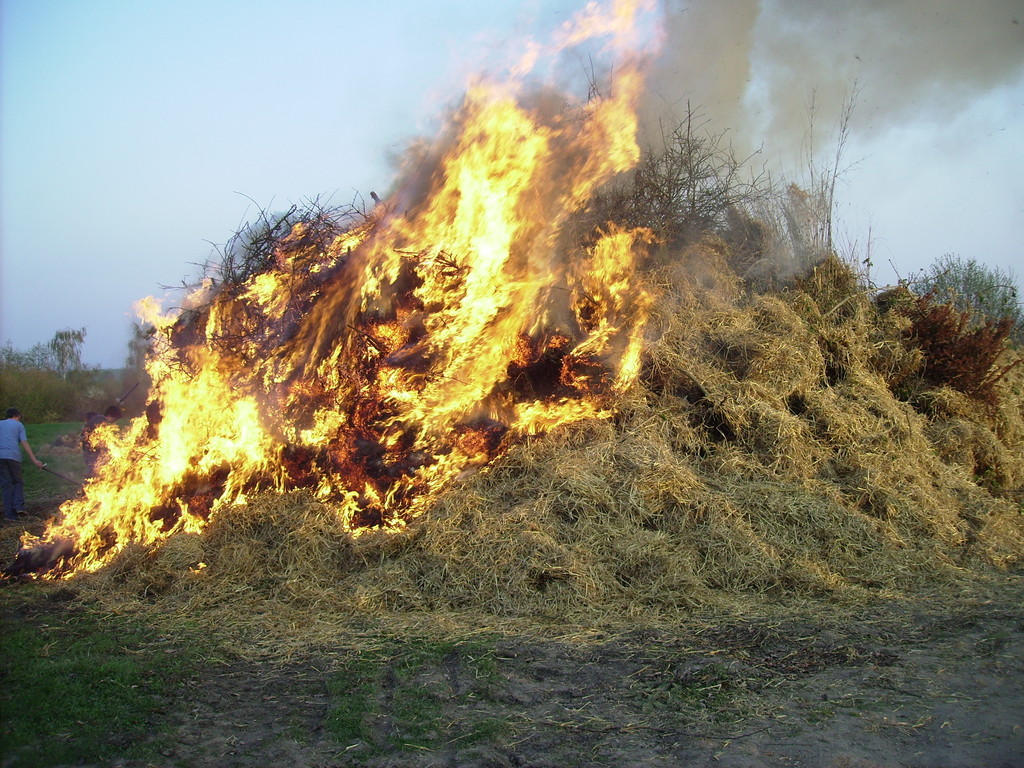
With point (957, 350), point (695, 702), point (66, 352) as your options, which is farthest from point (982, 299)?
point (66, 352)

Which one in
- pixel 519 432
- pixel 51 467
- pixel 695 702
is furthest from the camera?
pixel 51 467

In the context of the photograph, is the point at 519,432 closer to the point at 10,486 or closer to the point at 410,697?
the point at 410,697

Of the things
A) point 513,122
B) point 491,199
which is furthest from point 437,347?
point 513,122

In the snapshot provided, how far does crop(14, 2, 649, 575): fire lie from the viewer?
738cm

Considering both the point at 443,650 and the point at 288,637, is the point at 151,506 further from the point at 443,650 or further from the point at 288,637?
the point at 443,650

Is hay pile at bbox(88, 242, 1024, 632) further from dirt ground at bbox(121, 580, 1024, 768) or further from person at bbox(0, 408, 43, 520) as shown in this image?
person at bbox(0, 408, 43, 520)

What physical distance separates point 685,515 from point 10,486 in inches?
369

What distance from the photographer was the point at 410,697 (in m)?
4.13

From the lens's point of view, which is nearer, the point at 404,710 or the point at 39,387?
the point at 404,710

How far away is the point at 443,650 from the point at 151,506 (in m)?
4.04

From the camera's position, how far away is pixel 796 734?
3582mm

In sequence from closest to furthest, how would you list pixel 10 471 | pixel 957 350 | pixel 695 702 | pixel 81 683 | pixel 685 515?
1. pixel 695 702
2. pixel 81 683
3. pixel 685 515
4. pixel 957 350
5. pixel 10 471

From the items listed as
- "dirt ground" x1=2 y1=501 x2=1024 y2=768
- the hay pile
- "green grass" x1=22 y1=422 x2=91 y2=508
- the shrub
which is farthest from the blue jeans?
the shrub

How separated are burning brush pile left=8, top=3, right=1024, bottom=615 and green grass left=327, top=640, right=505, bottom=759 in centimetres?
102
